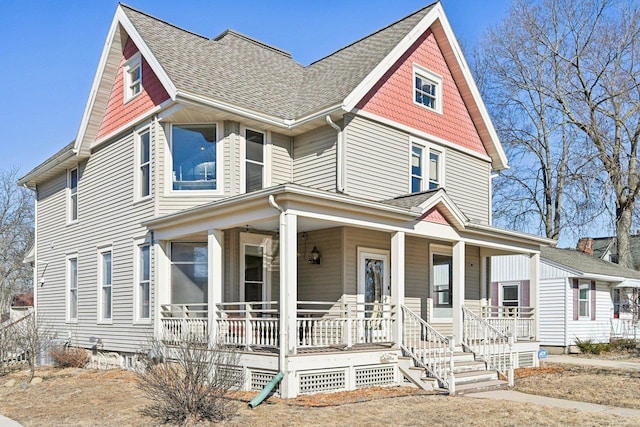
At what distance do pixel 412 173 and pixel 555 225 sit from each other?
1937 centimetres

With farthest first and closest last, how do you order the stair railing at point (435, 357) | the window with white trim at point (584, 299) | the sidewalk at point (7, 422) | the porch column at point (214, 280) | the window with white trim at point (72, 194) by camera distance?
the window with white trim at point (584, 299)
the window with white trim at point (72, 194)
the porch column at point (214, 280)
the stair railing at point (435, 357)
the sidewalk at point (7, 422)

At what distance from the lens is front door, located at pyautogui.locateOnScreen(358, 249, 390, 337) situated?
14.5 m

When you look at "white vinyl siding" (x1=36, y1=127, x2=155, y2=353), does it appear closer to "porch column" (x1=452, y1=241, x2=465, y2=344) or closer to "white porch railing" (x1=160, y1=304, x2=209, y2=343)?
→ "white porch railing" (x1=160, y1=304, x2=209, y2=343)

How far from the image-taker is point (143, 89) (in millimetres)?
16109

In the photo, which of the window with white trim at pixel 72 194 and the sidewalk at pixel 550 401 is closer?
the sidewalk at pixel 550 401

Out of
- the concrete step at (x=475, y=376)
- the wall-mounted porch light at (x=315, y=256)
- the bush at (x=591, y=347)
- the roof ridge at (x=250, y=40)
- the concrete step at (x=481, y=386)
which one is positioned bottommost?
the bush at (x=591, y=347)

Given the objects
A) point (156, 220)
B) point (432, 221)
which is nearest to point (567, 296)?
point (432, 221)

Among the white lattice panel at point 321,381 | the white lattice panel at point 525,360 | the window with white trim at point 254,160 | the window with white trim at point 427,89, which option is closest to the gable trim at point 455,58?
the window with white trim at point 427,89

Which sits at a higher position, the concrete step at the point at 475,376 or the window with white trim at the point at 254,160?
the window with white trim at the point at 254,160

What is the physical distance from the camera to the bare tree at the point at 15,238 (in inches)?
1711

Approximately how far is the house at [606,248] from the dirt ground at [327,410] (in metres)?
20.2

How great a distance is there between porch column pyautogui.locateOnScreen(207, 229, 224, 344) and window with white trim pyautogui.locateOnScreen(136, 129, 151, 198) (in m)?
3.37

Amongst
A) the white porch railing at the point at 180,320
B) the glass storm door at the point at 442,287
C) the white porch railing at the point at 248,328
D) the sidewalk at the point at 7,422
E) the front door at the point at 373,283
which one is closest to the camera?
the sidewalk at the point at 7,422

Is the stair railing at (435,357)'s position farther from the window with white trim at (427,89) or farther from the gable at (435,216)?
the window with white trim at (427,89)
